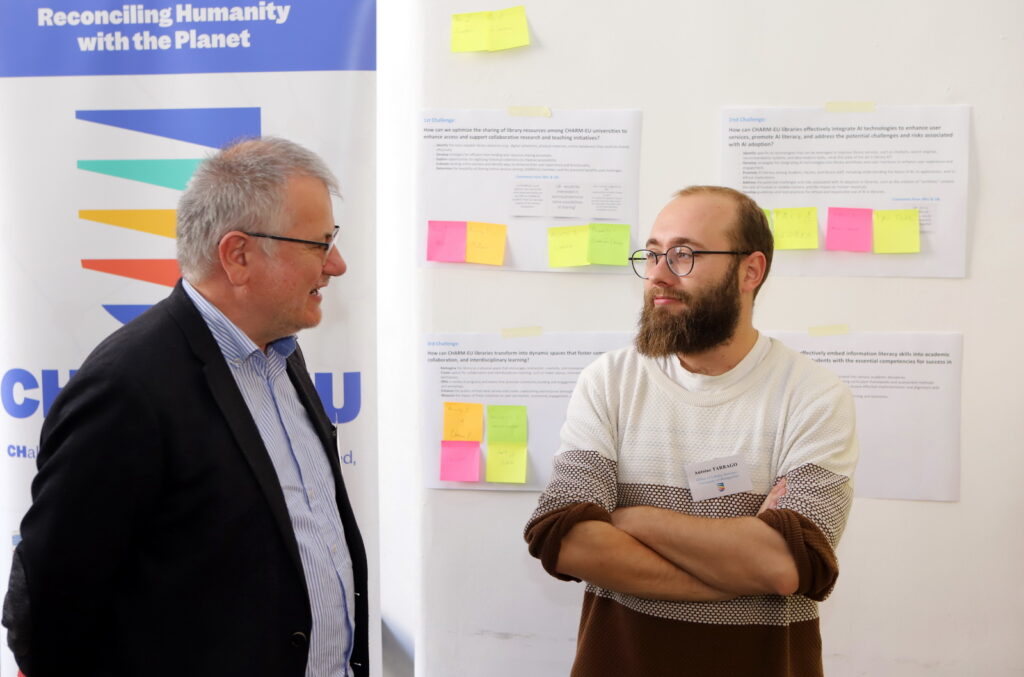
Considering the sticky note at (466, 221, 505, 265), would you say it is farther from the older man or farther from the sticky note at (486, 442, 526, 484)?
the older man

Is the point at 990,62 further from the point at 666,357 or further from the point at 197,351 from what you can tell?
the point at 197,351

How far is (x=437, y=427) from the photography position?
273 centimetres

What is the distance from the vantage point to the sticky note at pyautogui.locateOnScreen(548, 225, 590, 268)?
2660 mm

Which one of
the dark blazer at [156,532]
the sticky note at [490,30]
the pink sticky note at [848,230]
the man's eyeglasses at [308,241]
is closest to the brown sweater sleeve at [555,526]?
the dark blazer at [156,532]

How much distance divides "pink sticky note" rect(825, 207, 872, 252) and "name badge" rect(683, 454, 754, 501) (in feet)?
3.75

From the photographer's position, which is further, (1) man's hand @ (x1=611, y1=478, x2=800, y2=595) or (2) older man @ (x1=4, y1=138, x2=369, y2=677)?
(1) man's hand @ (x1=611, y1=478, x2=800, y2=595)

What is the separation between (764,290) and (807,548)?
1.15 m

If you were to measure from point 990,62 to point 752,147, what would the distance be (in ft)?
2.36

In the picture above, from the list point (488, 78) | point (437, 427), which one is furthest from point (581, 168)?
point (437, 427)

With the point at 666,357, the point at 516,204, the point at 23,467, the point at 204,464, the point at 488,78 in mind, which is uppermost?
the point at 488,78

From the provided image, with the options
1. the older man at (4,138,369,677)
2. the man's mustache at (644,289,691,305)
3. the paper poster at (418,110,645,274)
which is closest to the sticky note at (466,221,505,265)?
the paper poster at (418,110,645,274)

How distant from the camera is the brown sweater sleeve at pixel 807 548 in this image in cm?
162

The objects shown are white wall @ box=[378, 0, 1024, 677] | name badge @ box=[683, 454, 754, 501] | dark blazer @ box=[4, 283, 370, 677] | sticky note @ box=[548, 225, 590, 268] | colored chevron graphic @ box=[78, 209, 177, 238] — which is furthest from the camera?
colored chevron graphic @ box=[78, 209, 177, 238]

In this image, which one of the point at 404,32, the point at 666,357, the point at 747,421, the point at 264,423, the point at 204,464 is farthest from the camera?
the point at 404,32
